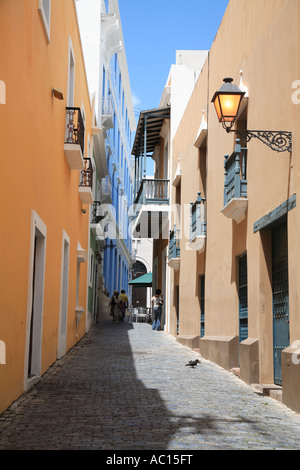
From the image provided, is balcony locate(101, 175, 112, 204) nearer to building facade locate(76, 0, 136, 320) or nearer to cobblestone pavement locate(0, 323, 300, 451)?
building facade locate(76, 0, 136, 320)

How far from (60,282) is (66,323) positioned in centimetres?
141

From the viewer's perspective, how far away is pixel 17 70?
6.01 metres

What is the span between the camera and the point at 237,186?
928 centimetres

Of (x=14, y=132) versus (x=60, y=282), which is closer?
(x=14, y=132)

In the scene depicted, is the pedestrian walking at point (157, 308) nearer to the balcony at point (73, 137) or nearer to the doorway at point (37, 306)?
the balcony at point (73, 137)

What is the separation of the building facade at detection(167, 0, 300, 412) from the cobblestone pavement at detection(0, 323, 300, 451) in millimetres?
578

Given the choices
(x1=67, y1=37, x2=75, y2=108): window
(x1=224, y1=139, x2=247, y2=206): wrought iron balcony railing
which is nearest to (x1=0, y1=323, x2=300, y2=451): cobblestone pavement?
(x1=224, y1=139, x2=247, y2=206): wrought iron balcony railing

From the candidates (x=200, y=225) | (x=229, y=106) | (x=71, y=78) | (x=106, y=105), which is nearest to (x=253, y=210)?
(x=229, y=106)

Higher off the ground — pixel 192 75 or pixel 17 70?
pixel 192 75

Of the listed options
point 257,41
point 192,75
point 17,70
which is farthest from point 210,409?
point 192,75

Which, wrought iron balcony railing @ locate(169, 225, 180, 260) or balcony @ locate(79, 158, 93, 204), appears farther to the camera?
wrought iron balcony railing @ locate(169, 225, 180, 260)

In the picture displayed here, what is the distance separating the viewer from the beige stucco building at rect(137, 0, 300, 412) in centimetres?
700
